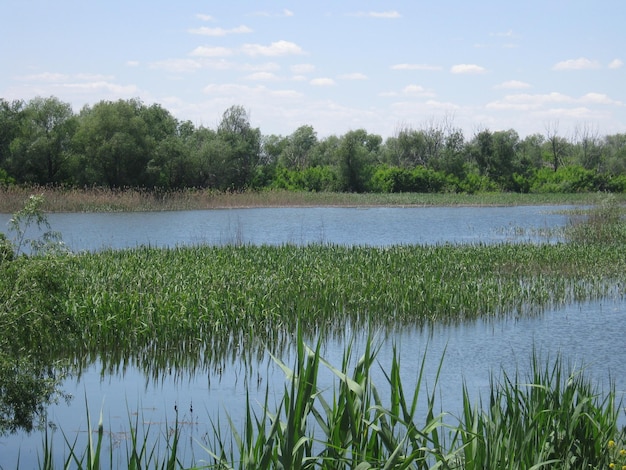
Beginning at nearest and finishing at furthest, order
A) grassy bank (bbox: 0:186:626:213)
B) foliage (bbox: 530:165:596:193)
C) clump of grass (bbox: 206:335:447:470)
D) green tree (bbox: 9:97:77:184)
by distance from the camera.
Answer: clump of grass (bbox: 206:335:447:470), grassy bank (bbox: 0:186:626:213), green tree (bbox: 9:97:77:184), foliage (bbox: 530:165:596:193)

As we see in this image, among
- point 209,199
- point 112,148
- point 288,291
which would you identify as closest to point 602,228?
point 288,291

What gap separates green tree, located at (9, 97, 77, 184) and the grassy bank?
4108mm

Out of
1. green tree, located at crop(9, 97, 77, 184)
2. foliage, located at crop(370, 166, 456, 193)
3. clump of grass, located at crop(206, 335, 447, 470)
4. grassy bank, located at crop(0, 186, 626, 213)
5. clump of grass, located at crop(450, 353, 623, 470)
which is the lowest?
clump of grass, located at crop(450, 353, 623, 470)

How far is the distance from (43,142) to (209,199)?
1327 cm

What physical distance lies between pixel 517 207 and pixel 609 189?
22.8m

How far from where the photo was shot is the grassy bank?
144 ft

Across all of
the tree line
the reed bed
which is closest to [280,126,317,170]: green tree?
the tree line

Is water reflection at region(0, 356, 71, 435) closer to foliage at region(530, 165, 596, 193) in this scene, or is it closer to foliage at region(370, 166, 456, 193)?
foliage at region(370, 166, 456, 193)

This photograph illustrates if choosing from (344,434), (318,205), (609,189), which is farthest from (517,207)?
(344,434)

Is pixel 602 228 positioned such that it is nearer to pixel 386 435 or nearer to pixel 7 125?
pixel 386 435

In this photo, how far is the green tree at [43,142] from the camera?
5403 centimetres

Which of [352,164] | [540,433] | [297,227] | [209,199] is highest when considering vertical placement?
[352,164]

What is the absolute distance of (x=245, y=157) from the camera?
68.2 m

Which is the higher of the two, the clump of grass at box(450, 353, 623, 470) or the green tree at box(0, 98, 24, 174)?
the green tree at box(0, 98, 24, 174)
